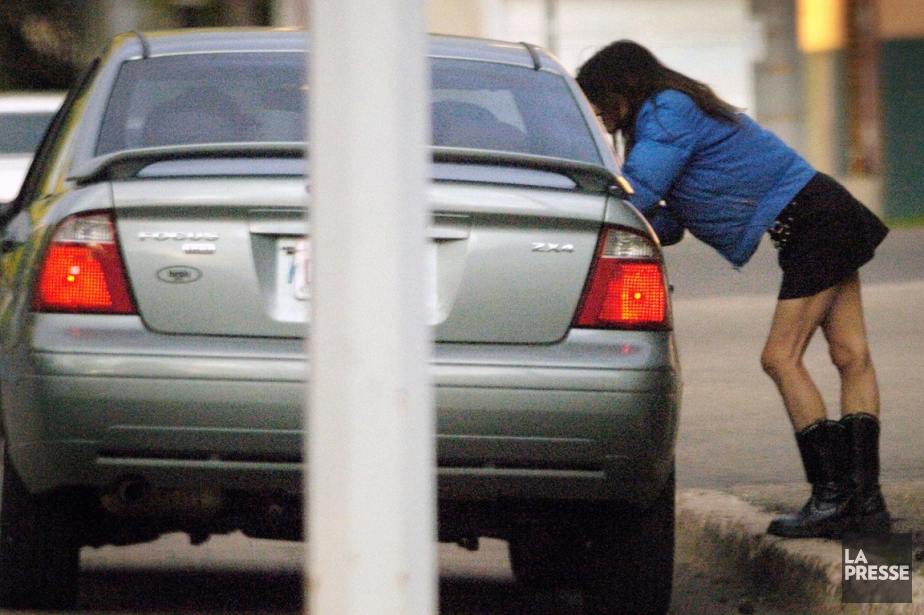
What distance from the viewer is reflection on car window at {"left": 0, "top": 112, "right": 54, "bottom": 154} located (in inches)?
531

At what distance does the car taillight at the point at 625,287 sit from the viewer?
415 centimetres

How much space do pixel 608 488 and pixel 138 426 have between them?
1.08m

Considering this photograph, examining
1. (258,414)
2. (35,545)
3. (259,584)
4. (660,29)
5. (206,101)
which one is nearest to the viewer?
(258,414)

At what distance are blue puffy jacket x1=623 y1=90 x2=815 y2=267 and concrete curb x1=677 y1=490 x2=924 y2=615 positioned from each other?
0.84 meters

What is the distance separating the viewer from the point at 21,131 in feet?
44.8

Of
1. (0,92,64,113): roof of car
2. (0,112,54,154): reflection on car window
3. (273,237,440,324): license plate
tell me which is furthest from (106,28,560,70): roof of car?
(0,92,64,113): roof of car

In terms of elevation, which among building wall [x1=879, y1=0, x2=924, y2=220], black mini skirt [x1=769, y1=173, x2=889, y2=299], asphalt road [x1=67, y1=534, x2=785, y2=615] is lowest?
building wall [x1=879, y1=0, x2=924, y2=220]

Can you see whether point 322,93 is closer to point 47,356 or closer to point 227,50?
point 47,356

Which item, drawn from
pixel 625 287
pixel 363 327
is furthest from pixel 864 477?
pixel 363 327

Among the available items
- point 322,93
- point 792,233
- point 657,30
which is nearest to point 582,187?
point 792,233

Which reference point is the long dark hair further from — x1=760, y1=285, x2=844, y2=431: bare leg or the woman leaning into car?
x1=760, y1=285, x2=844, y2=431: bare leg

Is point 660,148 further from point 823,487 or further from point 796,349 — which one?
point 823,487

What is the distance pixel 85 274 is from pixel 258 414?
525 millimetres

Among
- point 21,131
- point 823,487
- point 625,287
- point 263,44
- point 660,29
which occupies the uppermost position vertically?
point 263,44
